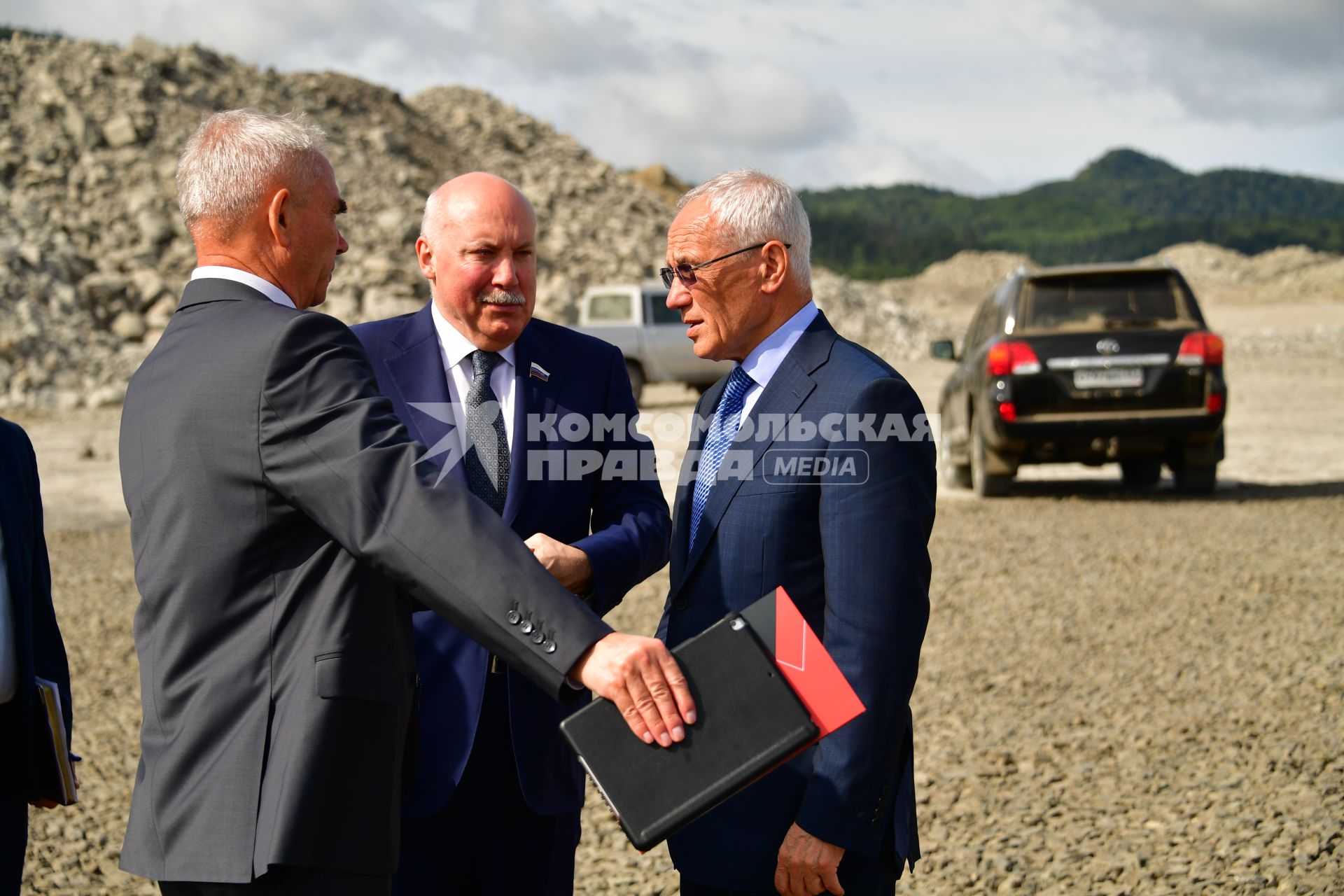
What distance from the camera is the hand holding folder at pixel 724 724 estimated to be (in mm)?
1789

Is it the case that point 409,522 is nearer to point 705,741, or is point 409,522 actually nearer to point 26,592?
point 705,741

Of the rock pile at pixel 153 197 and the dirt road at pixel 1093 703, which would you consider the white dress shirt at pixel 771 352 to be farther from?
the rock pile at pixel 153 197

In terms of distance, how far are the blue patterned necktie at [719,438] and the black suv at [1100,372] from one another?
815cm

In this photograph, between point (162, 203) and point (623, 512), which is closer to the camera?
point (623, 512)

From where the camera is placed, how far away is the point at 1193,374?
10.1 metres

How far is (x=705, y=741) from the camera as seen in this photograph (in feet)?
5.98

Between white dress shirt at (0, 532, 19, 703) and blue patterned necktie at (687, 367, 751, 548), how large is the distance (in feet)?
4.76

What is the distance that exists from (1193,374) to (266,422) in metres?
9.64

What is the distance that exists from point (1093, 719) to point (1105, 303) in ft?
20.2

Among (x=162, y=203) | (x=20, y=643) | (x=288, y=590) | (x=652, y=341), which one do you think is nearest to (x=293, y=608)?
(x=288, y=590)

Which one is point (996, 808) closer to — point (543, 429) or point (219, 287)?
point (543, 429)

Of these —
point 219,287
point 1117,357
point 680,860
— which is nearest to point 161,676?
point 219,287

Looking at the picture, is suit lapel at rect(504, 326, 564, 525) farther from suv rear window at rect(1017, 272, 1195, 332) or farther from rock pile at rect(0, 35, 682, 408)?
rock pile at rect(0, 35, 682, 408)

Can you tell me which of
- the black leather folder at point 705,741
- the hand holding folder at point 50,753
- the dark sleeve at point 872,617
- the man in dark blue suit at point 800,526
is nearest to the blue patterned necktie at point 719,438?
the man in dark blue suit at point 800,526
